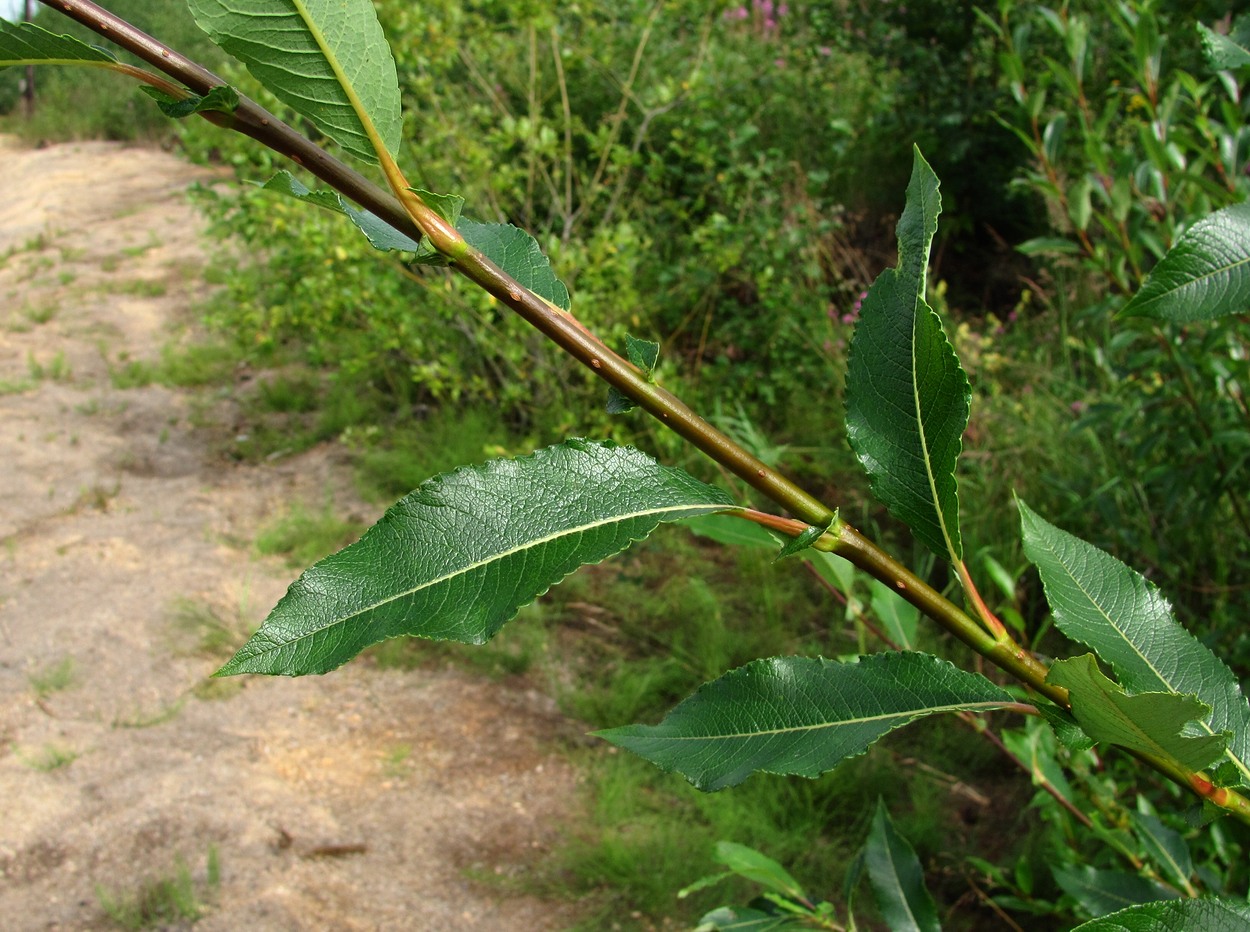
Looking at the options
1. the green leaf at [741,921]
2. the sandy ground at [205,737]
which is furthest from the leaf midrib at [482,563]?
the sandy ground at [205,737]

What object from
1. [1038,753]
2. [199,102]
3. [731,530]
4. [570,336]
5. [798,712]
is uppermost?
[199,102]

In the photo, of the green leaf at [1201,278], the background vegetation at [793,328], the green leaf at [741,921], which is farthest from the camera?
the background vegetation at [793,328]

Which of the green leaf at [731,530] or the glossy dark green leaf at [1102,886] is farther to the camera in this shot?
the glossy dark green leaf at [1102,886]

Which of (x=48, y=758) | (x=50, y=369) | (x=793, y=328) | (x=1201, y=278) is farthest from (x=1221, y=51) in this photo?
(x=50, y=369)

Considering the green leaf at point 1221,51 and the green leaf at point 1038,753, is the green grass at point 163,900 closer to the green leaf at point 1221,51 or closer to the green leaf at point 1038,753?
the green leaf at point 1038,753

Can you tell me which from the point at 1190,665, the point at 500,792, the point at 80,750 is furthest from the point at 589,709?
the point at 1190,665

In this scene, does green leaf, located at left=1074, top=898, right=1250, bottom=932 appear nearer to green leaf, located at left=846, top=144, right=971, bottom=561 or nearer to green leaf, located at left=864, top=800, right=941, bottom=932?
green leaf, located at left=846, top=144, right=971, bottom=561

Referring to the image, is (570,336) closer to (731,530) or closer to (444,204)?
(444,204)

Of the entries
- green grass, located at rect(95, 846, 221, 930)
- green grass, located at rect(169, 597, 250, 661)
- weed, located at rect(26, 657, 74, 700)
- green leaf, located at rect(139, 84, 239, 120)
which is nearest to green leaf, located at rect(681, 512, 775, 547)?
green leaf, located at rect(139, 84, 239, 120)
